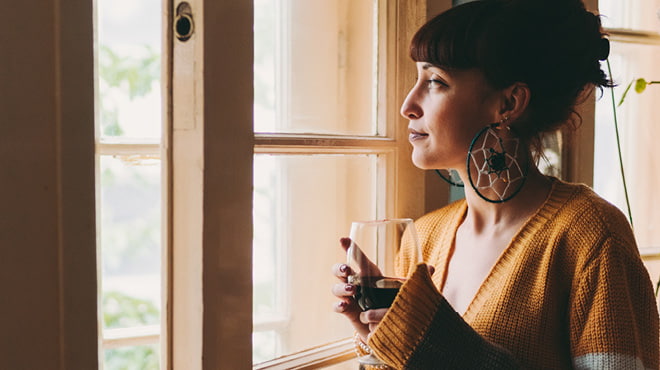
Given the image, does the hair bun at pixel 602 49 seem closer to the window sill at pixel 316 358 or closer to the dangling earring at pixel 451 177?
the dangling earring at pixel 451 177

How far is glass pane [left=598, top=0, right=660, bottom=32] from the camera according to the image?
5.77 feet

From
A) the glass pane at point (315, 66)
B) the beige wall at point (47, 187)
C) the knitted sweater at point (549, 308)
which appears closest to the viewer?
the beige wall at point (47, 187)

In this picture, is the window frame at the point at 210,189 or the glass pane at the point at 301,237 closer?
the window frame at the point at 210,189

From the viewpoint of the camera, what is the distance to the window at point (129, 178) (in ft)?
3.05

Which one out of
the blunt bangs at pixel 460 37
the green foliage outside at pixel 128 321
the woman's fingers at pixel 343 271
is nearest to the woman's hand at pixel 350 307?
the woman's fingers at pixel 343 271

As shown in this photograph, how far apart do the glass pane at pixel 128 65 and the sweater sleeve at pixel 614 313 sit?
0.84 meters

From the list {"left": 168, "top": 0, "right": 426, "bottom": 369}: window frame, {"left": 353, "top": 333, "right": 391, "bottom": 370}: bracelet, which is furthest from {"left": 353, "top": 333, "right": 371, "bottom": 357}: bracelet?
{"left": 168, "top": 0, "right": 426, "bottom": 369}: window frame

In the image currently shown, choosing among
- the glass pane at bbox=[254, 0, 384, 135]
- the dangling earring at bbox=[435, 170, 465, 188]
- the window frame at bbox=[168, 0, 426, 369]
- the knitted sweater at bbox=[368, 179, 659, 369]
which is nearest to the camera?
the window frame at bbox=[168, 0, 426, 369]

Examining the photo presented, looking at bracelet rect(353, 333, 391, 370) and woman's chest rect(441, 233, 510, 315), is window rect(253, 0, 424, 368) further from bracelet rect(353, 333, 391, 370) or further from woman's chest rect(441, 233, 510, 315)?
woman's chest rect(441, 233, 510, 315)

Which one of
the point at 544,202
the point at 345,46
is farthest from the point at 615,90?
the point at 345,46

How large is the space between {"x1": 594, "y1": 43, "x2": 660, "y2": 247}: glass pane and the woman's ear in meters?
0.70

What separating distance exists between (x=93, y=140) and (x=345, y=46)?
26.5 inches

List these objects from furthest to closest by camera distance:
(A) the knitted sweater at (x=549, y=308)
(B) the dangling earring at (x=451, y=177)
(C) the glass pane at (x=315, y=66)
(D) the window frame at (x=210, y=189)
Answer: (B) the dangling earring at (x=451, y=177), (C) the glass pane at (x=315, y=66), (A) the knitted sweater at (x=549, y=308), (D) the window frame at (x=210, y=189)

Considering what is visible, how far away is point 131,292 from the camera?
38.1 inches
